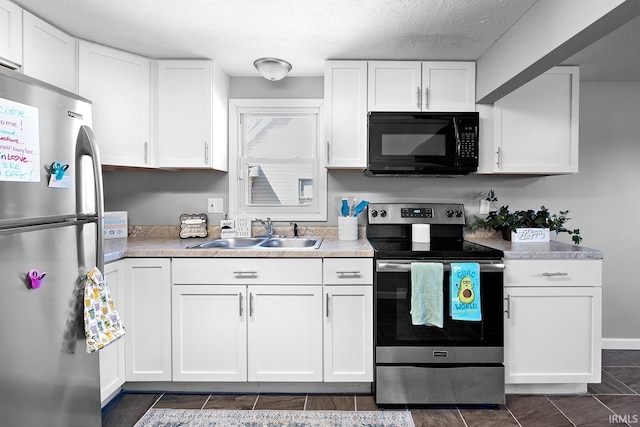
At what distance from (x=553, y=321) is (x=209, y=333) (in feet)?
6.49

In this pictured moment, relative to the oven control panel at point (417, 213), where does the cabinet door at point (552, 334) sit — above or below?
below

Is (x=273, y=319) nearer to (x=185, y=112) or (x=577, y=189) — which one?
(x=185, y=112)

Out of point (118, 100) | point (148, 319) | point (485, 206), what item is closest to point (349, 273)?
point (148, 319)

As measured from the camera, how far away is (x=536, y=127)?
7.90ft

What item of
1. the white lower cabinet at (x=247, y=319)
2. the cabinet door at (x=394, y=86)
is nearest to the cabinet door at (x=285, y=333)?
the white lower cabinet at (x=247, y=319)

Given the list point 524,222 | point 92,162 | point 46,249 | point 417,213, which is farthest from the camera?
point 417,213

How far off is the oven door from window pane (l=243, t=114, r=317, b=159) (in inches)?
47.3

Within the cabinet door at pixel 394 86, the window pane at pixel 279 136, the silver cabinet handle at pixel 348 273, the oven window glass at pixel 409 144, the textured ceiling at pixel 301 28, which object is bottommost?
the silver cabinet handle at pixel 348 273

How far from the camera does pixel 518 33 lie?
193 cm

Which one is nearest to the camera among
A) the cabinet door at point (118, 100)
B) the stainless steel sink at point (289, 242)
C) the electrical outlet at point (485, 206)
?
the cabinet door at point (118, 100)

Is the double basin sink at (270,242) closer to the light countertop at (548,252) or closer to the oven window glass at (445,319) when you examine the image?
the oven window glass at (445,319)

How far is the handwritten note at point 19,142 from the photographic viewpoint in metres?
1.13

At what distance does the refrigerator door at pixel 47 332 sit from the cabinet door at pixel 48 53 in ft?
3.27

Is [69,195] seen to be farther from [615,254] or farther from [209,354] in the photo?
[615,254]
